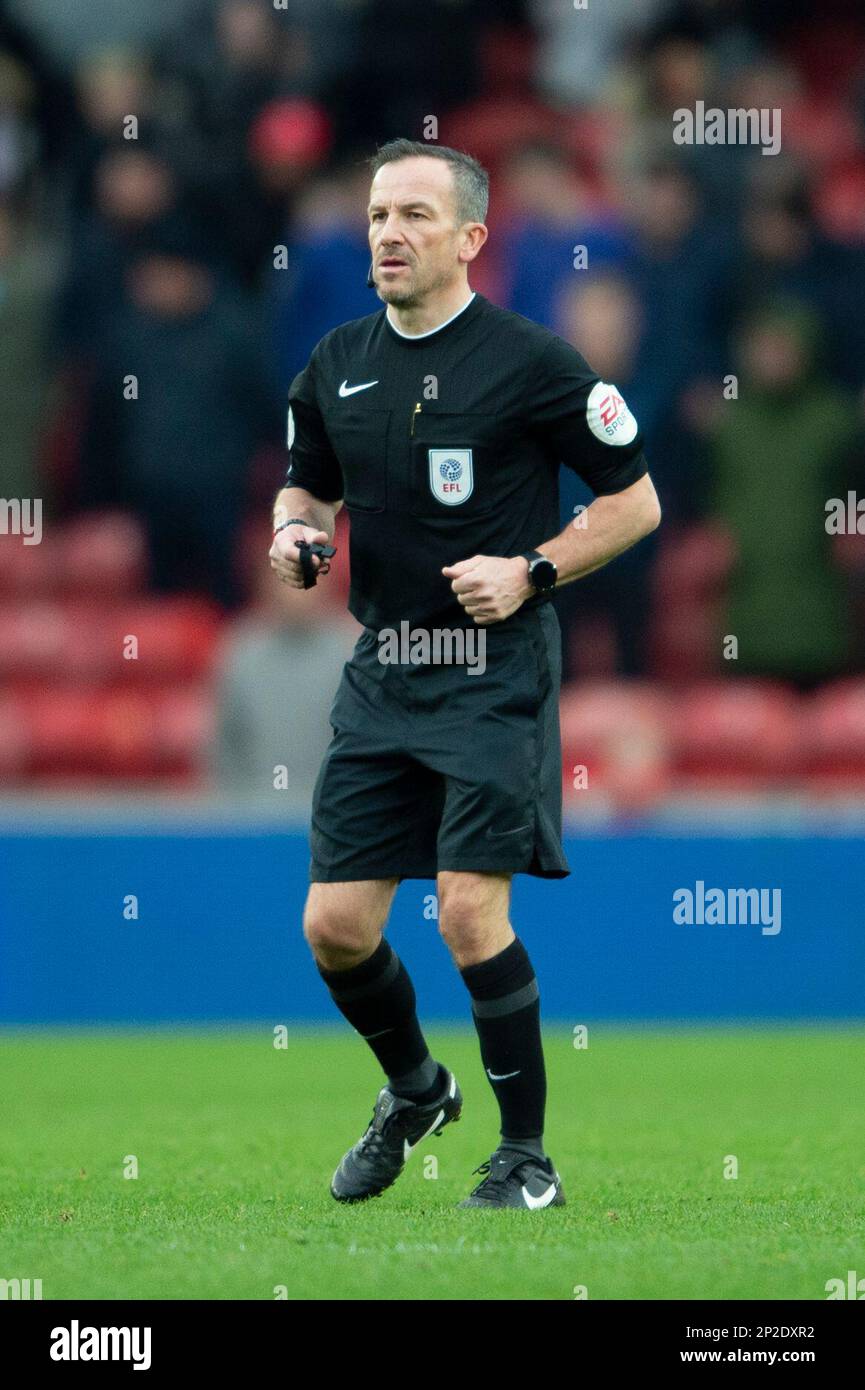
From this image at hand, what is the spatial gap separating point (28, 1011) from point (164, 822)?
3.08 feet

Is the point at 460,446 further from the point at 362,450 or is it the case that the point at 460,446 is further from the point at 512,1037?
the point at 512,1037

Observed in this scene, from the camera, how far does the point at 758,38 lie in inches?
534

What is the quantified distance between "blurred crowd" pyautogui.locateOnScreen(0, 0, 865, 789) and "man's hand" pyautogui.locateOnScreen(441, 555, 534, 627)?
4.76m

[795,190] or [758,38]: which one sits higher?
[758,38]

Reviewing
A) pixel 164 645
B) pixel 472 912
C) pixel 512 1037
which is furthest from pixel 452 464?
pixel 164 645

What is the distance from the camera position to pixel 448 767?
5203 mm

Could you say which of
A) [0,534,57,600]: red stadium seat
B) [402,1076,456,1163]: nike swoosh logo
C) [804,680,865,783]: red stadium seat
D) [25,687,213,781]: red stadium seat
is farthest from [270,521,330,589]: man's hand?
[0,534,57,600]: red stadium seat

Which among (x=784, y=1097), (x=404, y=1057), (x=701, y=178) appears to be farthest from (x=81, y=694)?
(x=404, y=1057)

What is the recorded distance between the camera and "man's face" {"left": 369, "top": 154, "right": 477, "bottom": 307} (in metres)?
5.27

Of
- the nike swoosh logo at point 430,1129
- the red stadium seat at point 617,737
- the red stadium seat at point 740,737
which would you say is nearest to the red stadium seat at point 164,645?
the red stadium seat at point 617,737

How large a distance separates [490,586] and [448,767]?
0.41 metres

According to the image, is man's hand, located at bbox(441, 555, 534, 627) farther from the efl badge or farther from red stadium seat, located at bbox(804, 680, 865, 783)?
red stadium seat, located at bbox(804, 680, 865, 783)
